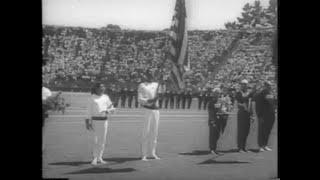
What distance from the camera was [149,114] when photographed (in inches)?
302

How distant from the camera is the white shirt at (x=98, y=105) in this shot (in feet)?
24.6

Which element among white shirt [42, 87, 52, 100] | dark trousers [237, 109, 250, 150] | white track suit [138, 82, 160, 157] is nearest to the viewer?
white shirt [42, 87, 52, 100]

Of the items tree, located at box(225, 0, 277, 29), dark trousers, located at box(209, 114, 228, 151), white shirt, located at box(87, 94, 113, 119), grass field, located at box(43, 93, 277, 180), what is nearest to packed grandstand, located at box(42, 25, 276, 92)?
tree, located at box(225, 0, 277, 29)

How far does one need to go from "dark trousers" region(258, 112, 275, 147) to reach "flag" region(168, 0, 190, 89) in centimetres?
123

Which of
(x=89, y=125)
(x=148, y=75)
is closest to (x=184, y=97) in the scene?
(x=148, y=75)

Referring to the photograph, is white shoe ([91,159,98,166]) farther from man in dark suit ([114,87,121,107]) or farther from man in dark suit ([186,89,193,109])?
man in dark suit ([186,89,193,109])

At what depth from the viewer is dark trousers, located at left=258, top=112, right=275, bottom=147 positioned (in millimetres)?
7867

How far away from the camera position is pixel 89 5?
7.54 m

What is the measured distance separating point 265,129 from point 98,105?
233 cm

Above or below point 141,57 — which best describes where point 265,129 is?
below

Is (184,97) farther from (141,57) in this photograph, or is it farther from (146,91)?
(141,57)
